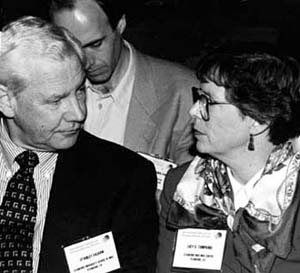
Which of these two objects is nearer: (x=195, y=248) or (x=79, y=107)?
(x=79, y=107)

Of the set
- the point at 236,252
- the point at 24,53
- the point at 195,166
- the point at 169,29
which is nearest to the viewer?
the point at 24,53

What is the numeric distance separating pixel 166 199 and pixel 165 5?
14.1 feet

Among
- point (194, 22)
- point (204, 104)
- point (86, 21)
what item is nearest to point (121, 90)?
point (86, 21)

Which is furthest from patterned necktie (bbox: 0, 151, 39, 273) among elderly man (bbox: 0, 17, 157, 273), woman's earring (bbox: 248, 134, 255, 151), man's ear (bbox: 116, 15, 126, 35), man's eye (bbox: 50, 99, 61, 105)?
man's ear (bbox: 116, 15, 126, 35)

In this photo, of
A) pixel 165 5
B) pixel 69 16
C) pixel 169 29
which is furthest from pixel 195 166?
pixel 165 5

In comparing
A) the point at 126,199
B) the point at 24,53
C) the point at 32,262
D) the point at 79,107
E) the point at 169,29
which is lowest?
the point at 169,29

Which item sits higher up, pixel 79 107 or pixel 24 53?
pixel 24 53

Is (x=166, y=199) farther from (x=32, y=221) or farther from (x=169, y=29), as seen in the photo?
(x=169, y=29)

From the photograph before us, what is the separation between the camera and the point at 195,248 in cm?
292

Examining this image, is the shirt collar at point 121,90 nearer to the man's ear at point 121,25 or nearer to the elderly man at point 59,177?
the man's ear at point 121,25

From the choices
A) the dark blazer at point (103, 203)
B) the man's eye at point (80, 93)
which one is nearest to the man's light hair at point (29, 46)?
the man's eye at point (80, 93)

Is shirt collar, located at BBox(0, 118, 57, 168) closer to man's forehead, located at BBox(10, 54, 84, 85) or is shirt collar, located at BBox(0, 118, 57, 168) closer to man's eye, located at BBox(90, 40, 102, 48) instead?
man's forehead, located at BBox(10, 54, 84, 85)

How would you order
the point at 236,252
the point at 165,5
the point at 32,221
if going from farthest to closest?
the point at 165,5
the point at 236,252
the point at 32,221

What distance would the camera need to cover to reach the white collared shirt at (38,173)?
269 centimetres
